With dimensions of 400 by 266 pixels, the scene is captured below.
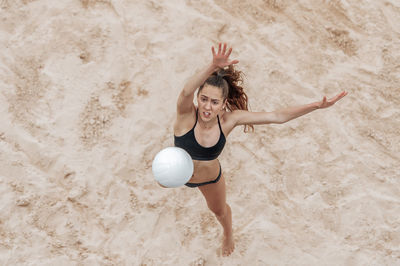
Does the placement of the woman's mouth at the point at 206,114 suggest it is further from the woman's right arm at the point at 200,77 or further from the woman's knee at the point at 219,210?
the woman's knee at the point at 219,210

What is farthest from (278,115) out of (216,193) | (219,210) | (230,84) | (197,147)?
(219,210)

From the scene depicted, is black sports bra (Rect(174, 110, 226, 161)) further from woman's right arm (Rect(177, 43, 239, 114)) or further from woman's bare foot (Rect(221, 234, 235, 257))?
woman's bare foot (Rect(221, 234, 235, 257))

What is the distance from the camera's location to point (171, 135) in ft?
12.5

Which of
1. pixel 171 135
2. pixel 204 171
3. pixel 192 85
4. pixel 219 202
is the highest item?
pixel 192 85

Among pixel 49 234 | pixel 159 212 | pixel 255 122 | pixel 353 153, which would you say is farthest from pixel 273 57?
pixel 49 234

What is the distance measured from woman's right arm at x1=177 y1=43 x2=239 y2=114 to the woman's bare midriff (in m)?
0.42

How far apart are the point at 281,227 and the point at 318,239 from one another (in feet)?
1.26

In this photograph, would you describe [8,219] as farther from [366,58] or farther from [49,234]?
[366,58]

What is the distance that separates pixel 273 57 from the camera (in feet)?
13.5

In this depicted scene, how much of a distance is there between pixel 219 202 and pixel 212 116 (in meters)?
0.87

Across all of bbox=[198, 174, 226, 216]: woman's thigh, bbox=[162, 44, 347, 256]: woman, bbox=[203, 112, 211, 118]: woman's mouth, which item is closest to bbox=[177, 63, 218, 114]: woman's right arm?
bbox=[162, 44, 347, 256]: woman

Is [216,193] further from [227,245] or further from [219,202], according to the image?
[227,245]

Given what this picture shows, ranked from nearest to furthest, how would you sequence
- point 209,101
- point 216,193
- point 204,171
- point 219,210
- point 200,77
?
1. point 200,77
2. point 209,101
3. point 204,171
4. point 216,193
5. point 219,210

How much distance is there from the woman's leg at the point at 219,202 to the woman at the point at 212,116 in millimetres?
12
